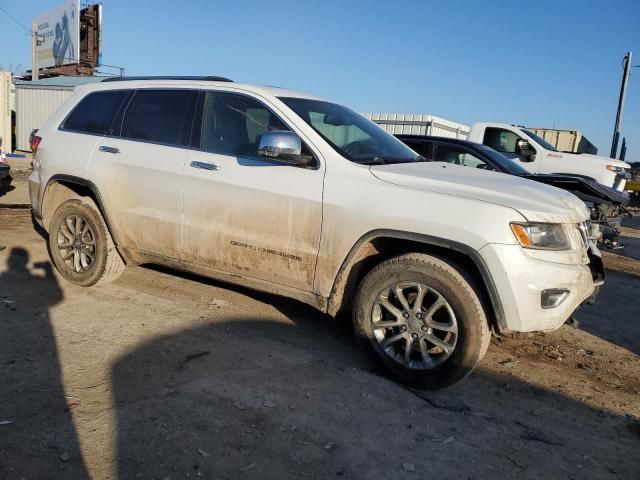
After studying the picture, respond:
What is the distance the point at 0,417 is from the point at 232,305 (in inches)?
88.0

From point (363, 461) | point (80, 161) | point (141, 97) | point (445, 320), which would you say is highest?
point (141, 97)

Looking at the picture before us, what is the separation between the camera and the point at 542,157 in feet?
35.2

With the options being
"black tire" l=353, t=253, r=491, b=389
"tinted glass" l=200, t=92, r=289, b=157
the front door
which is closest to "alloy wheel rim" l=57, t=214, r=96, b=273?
the front door

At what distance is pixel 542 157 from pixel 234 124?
8.56 metres

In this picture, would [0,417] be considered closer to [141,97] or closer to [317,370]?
[317,370]

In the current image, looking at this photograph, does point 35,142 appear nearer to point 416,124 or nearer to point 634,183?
point 416,124

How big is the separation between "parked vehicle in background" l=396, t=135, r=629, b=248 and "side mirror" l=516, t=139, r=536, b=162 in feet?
8.96

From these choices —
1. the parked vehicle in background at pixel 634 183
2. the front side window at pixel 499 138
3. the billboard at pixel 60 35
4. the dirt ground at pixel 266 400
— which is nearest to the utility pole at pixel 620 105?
the parked vehicle in background at pixel 634 183

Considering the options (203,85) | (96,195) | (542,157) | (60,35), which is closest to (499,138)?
(542,157)

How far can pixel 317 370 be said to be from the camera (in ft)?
11.6

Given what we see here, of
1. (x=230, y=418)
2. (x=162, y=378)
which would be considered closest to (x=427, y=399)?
(x=230, y=418)

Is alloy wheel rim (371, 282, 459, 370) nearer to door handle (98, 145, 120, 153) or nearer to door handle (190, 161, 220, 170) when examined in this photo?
door handle (190, 161, 220, 170)

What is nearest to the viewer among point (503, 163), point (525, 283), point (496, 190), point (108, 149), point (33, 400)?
point (33, 400)

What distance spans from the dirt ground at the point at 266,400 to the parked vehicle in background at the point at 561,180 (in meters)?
2.36
